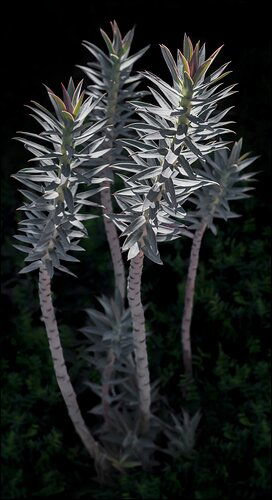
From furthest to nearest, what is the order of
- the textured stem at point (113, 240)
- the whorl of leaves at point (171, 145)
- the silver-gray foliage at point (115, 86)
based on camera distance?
the textured stem at point (113, 240)
the silver-gray foliage at point (115, 86)
the whorl of leaves at point (171, 145)

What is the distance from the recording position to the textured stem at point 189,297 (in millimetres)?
1289

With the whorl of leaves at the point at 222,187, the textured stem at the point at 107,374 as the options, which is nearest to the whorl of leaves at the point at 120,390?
the textured stem at the point at 107,374

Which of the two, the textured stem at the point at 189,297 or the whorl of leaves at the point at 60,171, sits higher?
the whorl of leaves at the point at 60,171

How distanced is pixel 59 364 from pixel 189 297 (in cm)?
33

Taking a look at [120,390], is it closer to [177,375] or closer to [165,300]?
[177,375]

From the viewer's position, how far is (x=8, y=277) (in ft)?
5.85

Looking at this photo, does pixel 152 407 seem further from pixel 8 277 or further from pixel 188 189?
pixel 188 189

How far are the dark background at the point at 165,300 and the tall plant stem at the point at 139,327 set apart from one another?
0.21m

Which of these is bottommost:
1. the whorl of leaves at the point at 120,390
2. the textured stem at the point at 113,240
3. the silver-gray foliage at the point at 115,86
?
the whorl of leaves at the point at 120,390

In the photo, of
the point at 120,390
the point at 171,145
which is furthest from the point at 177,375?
the point at 171,145

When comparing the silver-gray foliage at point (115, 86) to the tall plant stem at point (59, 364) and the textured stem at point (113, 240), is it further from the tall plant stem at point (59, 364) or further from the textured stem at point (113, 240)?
the tall plant stem at point (59, 364)

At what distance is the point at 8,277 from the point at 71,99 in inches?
36.3

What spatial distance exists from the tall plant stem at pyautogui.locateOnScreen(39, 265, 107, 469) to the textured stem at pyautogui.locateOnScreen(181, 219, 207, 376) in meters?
0.27

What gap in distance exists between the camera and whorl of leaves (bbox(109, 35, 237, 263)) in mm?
869
